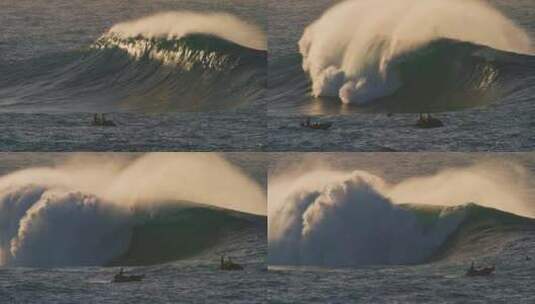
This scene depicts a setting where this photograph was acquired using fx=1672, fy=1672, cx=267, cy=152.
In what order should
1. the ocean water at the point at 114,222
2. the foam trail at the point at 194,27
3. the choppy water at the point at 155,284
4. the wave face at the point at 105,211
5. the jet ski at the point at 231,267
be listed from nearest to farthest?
the choppy water at the point at 155,284
the jet ski at the point at 231,267
the ocean water at the point at 114,222
the wave face at the point at 105,211
the foam trail at the point at 194,27

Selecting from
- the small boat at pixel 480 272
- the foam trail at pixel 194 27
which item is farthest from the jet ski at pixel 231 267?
the foam trail at pixel 194 27

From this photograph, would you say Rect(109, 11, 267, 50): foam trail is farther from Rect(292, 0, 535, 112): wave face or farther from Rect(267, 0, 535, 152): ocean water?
Rect(292, 0, 535, 112): wave face

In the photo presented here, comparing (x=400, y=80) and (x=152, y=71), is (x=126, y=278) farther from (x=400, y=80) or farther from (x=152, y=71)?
(x=400, y=80)

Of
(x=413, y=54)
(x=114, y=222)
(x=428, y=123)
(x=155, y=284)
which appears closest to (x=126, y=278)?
(x=155, y=284)

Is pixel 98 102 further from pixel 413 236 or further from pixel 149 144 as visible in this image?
pixel 413 236

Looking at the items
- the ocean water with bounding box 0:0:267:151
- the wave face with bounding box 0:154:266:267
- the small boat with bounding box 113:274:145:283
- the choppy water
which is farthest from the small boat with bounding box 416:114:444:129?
the small boat with bounding box 113:274:145:283

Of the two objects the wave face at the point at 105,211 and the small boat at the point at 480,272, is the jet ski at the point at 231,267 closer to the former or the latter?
the wave face at the point at 105,211

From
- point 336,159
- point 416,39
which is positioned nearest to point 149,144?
point 336,159
